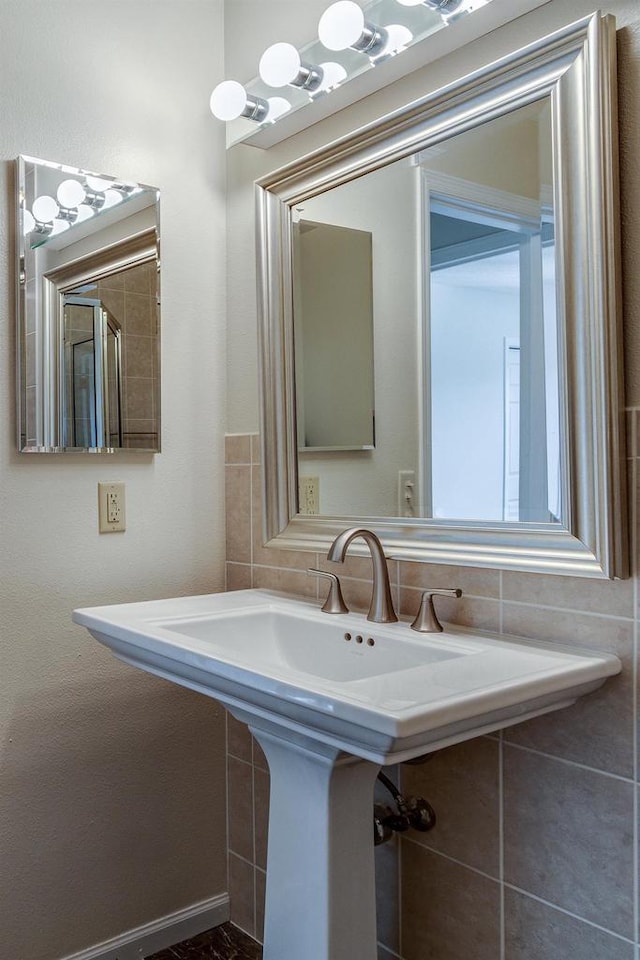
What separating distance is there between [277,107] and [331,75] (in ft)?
0.57

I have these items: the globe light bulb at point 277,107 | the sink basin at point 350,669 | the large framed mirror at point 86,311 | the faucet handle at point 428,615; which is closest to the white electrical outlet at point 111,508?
the large framed mirror at point 86,311

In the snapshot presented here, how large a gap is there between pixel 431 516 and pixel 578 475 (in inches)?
13.7

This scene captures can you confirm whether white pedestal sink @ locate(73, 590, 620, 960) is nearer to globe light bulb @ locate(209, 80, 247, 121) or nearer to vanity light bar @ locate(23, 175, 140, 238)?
vanity light bar @ locate(23, 175, 140, 238)

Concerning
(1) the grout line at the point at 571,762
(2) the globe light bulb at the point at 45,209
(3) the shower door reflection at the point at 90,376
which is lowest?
(1) the grout line at the point at 571,762

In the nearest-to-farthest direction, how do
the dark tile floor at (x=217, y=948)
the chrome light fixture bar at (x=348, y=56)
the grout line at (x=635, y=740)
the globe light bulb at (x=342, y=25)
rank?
the grout line at (x=635, y=740) → the chrome light fixture bar at (x=348, y=56) → the globe light bulb at (x=342, y=25) → the dark tile floor at (x=217, y=948)

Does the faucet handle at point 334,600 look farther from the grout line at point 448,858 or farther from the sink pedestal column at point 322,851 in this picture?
the grout line at point 448,858

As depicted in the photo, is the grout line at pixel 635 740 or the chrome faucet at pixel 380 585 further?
the chrome faucet at pixel 380 585

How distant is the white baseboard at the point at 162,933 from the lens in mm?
1836

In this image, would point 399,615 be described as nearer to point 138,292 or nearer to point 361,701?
point 361,701

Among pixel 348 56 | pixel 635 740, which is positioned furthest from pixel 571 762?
pixel 348 56

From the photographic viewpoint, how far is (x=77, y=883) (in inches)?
70.6

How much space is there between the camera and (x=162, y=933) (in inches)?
75.7

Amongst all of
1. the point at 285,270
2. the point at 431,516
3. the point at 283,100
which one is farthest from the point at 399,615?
the point at 283,100

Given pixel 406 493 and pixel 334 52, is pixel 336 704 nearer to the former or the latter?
pixel 406 493
